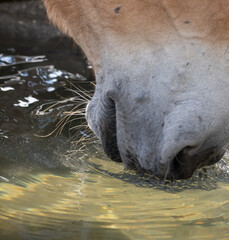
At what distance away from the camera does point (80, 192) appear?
2.18m

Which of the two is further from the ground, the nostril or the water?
the nostril

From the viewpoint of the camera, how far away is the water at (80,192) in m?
1.89

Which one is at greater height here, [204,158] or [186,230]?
[204,158]

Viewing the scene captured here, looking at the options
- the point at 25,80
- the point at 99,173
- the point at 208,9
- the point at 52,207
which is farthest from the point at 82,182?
the point at 25,80

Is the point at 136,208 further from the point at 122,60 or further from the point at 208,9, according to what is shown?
the point at 208,9

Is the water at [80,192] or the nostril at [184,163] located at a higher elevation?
the nostril at [184,163]

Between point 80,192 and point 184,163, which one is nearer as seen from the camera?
point 184,163

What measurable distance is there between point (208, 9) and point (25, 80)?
1724 millimetres

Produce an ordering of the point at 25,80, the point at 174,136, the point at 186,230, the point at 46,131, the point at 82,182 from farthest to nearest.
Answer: the point at 25,80
the point at 46,131
the point at 82,182
the point at 186,230
the point at 174,136

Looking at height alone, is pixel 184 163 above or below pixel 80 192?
above

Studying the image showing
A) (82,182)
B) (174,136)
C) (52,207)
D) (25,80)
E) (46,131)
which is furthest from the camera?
(25,80)

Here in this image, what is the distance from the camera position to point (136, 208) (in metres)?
2.06

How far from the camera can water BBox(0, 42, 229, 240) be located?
189cm

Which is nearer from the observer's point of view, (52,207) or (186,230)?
(186,230)
